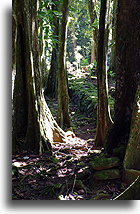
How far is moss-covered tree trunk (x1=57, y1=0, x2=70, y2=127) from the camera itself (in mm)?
5832

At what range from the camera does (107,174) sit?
3.40 meters

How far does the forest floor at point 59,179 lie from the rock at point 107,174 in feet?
0.14

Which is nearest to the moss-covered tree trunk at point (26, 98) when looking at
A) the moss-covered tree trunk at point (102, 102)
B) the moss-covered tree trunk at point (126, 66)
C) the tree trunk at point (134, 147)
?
the moss-covered tree trunk at point (102, 102)

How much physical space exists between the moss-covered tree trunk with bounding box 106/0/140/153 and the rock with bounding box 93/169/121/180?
0.44 m

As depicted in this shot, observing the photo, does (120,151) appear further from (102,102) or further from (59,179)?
(102,102)

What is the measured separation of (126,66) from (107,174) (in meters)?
1.47

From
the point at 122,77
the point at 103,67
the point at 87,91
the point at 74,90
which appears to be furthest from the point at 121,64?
the point at 74,90

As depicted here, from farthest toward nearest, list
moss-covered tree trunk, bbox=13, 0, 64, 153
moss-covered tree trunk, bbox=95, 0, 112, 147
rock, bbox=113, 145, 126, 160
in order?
moss-covered tree trunk, bbox=95, 0, 112, 147 → moss-covered tree trunk, bbox=13, 0, 64, 153 → rock, bbox=113, 145, 126, 160

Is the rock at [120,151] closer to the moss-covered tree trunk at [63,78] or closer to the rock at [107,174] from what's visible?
the rock at [107,174]

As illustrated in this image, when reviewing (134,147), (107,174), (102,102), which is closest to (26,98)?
(102,102)

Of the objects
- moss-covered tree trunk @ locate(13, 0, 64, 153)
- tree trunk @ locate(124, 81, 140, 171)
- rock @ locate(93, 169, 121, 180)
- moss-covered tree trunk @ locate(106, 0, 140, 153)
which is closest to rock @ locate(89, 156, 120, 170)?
rock @ locate(93, 169, 121, 180)

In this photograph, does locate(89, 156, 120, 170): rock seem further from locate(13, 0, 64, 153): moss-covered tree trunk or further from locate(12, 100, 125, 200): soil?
locate(13, 0, 64, 153): moss-covered tree trunk

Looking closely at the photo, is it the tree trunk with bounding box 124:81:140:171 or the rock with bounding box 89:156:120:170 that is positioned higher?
the tree trunk with bounding box 124:81:140:171

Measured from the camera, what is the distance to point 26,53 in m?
4.18
